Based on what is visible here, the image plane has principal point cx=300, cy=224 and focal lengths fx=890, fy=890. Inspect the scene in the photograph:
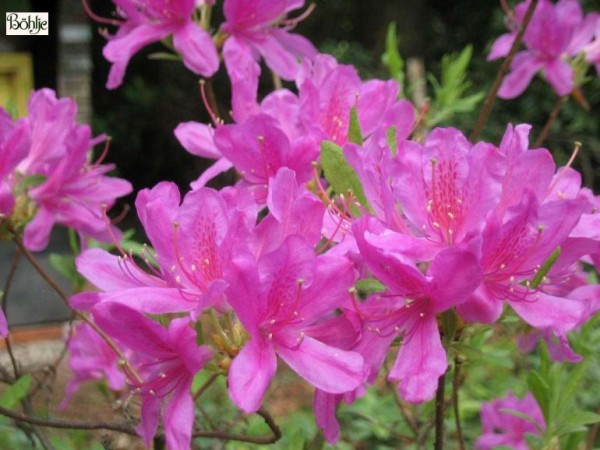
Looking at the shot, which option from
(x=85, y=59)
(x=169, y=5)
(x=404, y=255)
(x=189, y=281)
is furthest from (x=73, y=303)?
(x=85, y=59)

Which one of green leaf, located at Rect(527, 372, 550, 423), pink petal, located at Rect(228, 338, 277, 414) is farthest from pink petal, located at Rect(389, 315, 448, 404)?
green leaf, located at Rect(527, 372, 550, 423)

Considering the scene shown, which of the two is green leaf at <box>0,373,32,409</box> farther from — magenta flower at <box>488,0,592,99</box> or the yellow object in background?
magenta flower at <box>488,0,592,99</box>

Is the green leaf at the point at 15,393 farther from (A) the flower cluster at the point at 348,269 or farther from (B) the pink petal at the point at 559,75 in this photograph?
(B) the pink petal at the point at 559,75

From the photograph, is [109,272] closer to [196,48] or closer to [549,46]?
[196,48]

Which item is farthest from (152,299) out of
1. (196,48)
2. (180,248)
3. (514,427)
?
(514,427)

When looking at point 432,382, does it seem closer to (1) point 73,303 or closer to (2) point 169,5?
(1) point 73,303

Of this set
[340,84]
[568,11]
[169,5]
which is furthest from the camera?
[568,11]

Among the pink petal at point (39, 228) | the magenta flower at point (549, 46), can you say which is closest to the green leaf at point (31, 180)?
the pink petal at point (39, 228)
